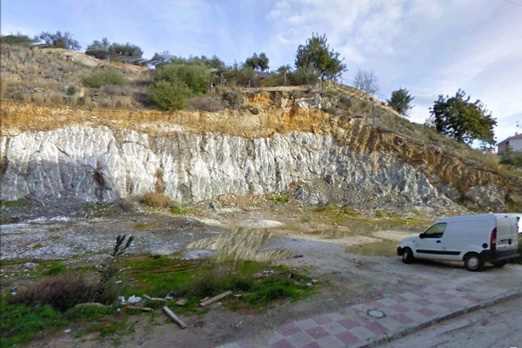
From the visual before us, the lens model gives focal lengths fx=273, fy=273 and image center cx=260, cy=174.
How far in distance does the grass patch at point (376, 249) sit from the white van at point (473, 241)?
1.35m

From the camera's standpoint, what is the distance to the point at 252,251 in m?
6.70

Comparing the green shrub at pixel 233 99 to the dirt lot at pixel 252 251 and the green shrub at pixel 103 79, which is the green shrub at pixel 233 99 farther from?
the dirt lot at pixel 252 251

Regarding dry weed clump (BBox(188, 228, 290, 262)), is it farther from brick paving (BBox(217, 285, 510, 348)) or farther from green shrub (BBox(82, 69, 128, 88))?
green shrub (BBox(82, 69, 128, 88))

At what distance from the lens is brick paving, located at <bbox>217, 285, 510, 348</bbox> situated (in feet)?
11.2

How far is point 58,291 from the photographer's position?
15.3ft

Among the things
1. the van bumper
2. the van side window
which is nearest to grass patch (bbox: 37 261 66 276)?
the van side window

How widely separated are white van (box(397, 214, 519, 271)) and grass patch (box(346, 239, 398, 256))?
4.41 ft

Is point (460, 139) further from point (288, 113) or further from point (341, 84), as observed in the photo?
point (288, 113)

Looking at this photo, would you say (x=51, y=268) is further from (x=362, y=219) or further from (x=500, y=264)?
(x=362, y=219)

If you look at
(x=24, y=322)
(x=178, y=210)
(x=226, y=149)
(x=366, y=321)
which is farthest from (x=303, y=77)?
(x=24, y=322)

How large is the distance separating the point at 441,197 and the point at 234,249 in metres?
17.7

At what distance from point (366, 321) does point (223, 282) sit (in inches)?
102

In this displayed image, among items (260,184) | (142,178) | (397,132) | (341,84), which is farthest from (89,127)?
(341,84)

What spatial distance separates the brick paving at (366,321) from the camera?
3.42 metres
